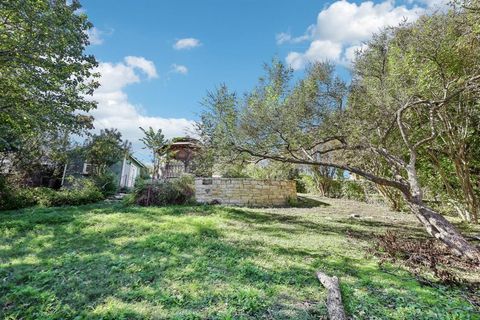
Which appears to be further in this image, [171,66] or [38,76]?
[171,66]

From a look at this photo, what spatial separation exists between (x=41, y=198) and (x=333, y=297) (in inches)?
445

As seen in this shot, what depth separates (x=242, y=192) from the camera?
10883 millimetres

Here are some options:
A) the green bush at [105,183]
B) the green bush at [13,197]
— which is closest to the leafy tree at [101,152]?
the green bush at [105,183]

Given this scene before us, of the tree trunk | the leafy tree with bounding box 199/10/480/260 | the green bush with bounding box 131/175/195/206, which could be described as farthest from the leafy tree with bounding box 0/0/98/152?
the tree trunk

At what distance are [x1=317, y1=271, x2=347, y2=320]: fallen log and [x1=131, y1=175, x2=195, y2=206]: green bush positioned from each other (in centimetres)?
721

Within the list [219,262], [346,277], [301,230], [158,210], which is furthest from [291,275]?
[158,210]

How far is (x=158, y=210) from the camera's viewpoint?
8.24 m

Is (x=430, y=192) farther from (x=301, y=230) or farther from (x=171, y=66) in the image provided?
(x=171, y=66)

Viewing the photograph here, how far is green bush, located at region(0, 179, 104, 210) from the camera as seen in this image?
964 centimetres

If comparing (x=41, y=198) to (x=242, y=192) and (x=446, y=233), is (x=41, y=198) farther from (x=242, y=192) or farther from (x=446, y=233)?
(x=446, y=233)

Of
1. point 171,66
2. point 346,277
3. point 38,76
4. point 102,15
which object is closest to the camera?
point 346,277

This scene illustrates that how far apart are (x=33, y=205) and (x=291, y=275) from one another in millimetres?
10646

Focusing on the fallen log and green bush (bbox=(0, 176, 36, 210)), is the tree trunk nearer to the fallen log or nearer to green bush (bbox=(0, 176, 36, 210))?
the fallen log

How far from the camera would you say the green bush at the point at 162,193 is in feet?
32.0
